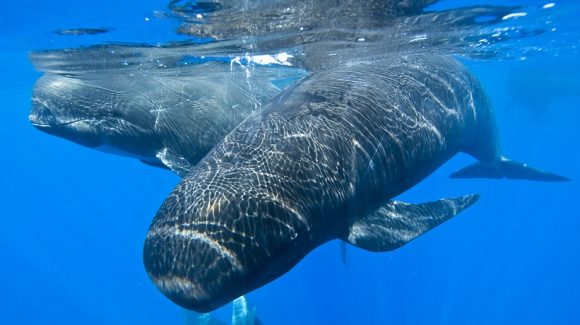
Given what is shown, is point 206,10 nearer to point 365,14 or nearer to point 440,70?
point 365,14

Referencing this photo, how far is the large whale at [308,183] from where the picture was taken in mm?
4344

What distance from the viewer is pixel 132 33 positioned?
12.6 metres

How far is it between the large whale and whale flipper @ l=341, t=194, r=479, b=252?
2 centimetres

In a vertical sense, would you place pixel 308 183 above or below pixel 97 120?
below

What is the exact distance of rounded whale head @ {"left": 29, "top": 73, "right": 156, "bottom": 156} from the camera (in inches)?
359

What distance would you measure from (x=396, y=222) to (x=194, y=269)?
300 centimetres

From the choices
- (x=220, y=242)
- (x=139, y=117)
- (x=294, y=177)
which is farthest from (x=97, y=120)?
(x=220, y=242)

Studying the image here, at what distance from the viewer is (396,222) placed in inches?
240

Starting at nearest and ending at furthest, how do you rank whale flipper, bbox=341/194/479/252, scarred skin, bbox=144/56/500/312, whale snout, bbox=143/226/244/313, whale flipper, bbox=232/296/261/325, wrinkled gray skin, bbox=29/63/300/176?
whale snout, bbox=143/226/244/313, scarred skin, bbox=144/56/500/312, whale flipper, bbox=341/194/479/252, wrinkled gray skin, bbox=29/63/300/176, whale flipper, bbox=232/296/261/325

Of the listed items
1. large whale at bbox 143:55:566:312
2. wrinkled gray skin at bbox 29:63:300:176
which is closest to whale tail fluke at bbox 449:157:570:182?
large whale at bbox 143:55:566:312

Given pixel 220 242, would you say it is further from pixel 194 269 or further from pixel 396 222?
pixel 396 222

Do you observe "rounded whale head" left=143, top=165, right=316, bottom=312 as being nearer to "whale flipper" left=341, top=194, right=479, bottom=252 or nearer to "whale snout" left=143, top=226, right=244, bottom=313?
"whale snout" left=143, top=226, right=244, bottom=313

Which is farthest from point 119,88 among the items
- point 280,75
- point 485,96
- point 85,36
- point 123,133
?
point 280,75

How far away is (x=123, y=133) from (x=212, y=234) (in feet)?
18.3
